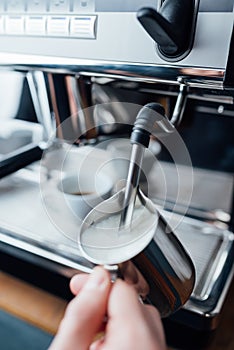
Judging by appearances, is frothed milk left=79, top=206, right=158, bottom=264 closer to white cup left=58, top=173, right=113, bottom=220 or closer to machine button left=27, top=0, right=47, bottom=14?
white cup left=58, top=173, right=113, bottom=220

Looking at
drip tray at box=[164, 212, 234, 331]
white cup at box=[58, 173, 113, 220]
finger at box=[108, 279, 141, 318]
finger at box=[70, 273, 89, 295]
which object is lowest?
drip tray at box=[164, 212, 234, 331]

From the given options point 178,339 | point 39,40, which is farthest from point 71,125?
point 178,339

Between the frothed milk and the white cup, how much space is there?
8 cm

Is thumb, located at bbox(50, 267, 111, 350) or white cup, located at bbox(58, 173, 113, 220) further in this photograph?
white cup, located at bbox(58, 173, 113, 220)

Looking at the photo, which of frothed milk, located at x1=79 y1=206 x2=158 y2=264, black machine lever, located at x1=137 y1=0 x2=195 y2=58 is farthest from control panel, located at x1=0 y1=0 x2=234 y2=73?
frothed milk, located at x1=79 y1=206 x2=158 y2=264

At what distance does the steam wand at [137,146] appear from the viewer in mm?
299

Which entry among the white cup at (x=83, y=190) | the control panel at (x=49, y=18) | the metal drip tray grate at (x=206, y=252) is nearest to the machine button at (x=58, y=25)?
the control panel at (x=49, y=18)

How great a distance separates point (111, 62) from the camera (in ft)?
1.09

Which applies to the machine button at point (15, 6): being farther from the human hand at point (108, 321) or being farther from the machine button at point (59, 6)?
the human hand at point (108, 321)

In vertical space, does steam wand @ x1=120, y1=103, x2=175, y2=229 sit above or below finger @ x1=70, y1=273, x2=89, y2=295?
above

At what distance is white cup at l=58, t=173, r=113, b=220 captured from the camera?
412 millimetres

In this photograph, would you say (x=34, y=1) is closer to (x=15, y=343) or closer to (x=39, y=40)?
(x=39, y=40)

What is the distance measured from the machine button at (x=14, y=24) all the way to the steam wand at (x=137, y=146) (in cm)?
14

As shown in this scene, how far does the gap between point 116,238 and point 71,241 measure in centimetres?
14
